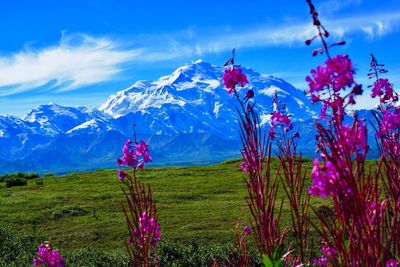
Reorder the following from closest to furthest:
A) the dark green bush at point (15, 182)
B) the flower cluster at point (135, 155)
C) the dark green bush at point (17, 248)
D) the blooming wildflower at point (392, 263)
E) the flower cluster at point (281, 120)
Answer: the blooming wildflower at point (392, 263), the flower cluster at point (135, 155), the flower cluster at point (281, 120), the dark green bush at point (17, 248), the dark green bush at point (15, 182)

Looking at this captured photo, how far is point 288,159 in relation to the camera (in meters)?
4.36

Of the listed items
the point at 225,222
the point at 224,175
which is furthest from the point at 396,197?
the point at 224,175

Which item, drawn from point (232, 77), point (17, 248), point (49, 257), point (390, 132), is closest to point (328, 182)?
point (232, 77)

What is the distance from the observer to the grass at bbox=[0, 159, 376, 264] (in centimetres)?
1609

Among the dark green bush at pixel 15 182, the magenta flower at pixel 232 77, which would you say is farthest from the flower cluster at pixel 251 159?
the dark green bush at pixel 15 182

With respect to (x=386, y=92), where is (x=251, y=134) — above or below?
below

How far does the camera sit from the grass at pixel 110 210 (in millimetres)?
16094

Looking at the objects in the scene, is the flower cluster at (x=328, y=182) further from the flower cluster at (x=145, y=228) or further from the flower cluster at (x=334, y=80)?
the flower cluster at (x=145, y=228)

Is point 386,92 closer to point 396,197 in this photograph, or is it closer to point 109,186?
point 396,197

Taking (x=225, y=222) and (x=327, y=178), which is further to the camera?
(x=225, y=222)

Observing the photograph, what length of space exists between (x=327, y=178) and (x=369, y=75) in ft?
8.01

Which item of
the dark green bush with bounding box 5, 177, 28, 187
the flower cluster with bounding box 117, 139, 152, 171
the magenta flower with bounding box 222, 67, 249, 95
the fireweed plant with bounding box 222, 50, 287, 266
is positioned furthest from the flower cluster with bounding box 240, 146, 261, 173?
the dark green bush with bounding box 5, 177, 28, 187

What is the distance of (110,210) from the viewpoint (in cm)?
2175

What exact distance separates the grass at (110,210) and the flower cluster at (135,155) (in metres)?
10.2
